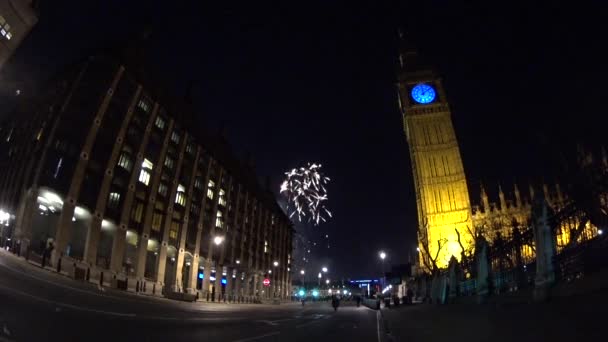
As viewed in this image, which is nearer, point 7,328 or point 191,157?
point 7,328

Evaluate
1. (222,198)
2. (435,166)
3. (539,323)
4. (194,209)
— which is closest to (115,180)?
(194,209)

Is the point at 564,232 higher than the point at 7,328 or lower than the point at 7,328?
higher

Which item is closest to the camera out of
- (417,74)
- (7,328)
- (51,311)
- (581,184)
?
(7,328)

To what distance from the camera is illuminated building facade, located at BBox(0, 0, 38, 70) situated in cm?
2623

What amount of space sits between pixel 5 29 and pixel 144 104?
19347mm

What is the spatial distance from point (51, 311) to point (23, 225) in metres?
27.6

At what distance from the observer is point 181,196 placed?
168 ft

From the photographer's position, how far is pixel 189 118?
54.1m

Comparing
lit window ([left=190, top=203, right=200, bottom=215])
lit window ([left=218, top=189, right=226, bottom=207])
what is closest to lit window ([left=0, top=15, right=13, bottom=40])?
lit window ([left=190, top=203, right=200, bottom=215])

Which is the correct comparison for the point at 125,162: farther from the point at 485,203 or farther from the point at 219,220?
the point at 485,203

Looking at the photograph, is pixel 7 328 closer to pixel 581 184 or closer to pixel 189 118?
pixel 581 184

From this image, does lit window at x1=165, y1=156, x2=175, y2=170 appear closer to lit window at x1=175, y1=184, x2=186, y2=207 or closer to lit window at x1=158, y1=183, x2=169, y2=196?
lit window at x1=158, y1=183, x2=169, y2=196

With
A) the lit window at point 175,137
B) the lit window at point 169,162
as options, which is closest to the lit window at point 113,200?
the lit window at point 169,162

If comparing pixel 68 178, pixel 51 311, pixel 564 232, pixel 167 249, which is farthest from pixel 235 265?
pixel 564 232
